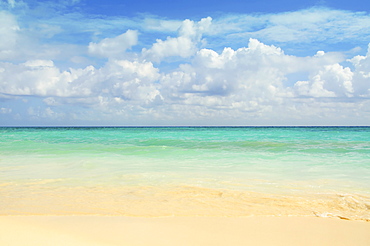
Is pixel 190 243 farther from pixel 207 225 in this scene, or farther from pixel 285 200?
pixel 285 200

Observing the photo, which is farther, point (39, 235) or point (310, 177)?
point (310, 177)

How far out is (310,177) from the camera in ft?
28.0

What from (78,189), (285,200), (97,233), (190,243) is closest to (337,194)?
(285,200)

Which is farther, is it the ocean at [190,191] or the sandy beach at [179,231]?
the ocean at [190,191]

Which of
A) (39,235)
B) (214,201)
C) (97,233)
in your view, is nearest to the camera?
(39,235)

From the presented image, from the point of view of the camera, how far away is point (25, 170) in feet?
32.3

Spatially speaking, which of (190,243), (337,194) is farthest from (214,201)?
(337,194)

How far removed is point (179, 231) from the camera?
406 centimetres

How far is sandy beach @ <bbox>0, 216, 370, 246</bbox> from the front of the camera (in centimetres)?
361

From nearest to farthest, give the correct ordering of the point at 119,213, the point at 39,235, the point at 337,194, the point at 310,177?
1. the point at 39,235
2. the point at 119,213
3. the point at 337,194
4. the point at 310,177

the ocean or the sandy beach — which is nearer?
the sandy beach

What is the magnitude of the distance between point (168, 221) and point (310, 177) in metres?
5.48

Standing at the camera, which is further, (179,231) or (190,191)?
(190,191)

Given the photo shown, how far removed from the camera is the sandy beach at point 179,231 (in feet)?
11.8
